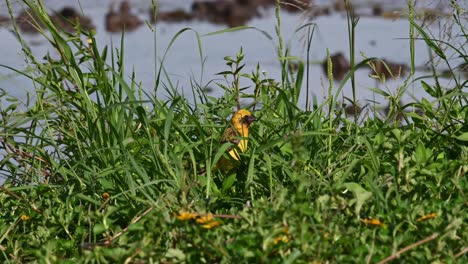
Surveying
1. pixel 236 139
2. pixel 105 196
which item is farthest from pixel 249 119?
pixel 105 196

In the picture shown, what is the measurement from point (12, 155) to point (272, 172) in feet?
3.80

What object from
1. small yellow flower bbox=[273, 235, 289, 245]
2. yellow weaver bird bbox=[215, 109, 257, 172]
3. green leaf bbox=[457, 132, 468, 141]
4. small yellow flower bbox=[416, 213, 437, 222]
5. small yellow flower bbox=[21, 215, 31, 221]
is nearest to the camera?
small yellow flower bbox=[273, 235, 289, 245]

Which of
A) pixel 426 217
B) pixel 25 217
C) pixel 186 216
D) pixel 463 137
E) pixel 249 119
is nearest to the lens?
pixel 186 216

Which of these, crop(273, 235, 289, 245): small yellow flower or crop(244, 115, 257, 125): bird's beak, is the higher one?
crop(273, 235, 289, 245): small yellow flower

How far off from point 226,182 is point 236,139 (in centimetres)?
42

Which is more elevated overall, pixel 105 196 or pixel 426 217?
pixel 426 217

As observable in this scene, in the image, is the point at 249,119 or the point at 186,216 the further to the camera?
the point at 249,119

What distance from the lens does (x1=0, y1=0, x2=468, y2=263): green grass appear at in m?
3.09

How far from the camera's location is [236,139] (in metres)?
4.47

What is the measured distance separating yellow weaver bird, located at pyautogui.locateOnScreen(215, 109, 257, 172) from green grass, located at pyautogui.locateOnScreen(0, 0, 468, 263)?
5cm

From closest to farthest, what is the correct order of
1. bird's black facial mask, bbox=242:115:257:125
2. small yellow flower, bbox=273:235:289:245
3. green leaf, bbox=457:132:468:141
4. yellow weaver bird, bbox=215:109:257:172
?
small yellow flower, bbox=273:235:289:245, green leaf, bbox=457:132:468:141, yellow weaver bird, bbox=215:109:257:172, bird's black facial mask, bbox=242:115:257:125

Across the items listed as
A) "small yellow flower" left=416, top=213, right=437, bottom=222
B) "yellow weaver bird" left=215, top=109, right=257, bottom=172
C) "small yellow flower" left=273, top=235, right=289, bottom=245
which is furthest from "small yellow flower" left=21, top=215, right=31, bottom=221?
"small yellow flower" left=416, top=213, right=437, bottom=222

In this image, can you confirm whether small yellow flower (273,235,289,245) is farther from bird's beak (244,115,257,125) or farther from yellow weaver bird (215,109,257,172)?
bird's beak (244,115,257,125)

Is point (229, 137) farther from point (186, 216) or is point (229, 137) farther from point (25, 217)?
point (186, 216)
